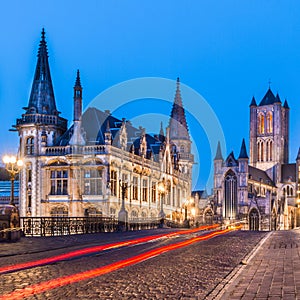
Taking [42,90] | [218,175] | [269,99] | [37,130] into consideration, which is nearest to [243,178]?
[218,175]

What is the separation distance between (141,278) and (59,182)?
1811 inches

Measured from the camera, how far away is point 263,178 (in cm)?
14238

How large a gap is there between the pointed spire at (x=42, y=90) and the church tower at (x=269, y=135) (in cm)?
9800

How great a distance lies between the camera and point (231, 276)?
446 inches

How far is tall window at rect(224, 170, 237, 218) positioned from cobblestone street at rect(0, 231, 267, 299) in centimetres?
10775

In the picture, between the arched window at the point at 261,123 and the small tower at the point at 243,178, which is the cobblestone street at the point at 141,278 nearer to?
the small tower at the point at 243,178

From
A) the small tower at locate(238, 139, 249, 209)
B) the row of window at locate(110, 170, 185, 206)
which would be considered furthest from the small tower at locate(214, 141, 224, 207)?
the row of window at locate(110, 170, 185, 206)

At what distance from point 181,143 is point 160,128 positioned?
791 cm

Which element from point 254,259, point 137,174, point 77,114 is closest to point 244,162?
point 137,174

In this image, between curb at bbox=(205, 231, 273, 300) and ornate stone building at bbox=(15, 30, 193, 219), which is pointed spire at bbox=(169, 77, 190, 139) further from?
curb at bbox=(205, 231, 273, 300)

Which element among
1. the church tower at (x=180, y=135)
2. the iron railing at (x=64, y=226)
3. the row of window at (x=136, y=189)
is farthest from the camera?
the church tower at (x=180, y=135)

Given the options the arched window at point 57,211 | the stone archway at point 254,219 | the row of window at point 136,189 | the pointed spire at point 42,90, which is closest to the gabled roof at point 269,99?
the stone archway at point 254,219

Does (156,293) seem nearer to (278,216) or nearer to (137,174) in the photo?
(137,174)

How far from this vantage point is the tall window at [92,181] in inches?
2172
